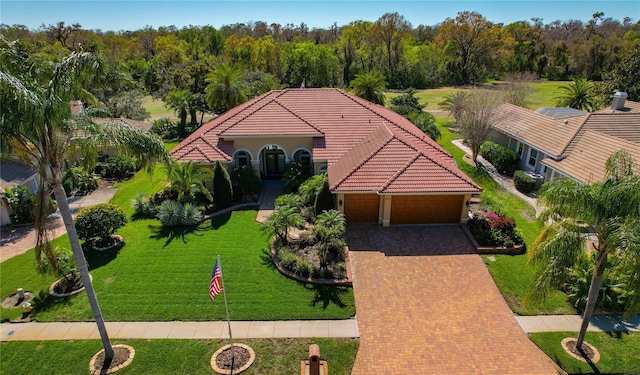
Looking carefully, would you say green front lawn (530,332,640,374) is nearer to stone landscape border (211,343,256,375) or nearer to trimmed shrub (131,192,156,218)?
stone landscape border (211,343,256,375)

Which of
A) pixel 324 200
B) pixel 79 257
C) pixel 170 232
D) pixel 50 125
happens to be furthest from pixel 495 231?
pixel 50 125

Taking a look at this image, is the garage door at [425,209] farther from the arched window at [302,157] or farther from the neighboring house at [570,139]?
the arched window at [302,157]

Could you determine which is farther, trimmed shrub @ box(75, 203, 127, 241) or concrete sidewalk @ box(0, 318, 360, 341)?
trimmed shrub @ box(75, 203, 127, 241)

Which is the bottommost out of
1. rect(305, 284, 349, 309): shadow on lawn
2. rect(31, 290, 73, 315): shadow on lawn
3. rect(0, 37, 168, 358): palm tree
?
rect(31, 290, 73, 315): shadow on lawn

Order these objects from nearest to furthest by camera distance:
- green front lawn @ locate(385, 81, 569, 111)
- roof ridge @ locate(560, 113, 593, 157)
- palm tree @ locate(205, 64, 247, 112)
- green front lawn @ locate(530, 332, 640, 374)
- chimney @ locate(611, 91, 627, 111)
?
green front lawn @ locate(530, 332, 640, 374)
roof ridge @ locate(560, 113, 593, 157)
chimney @ locate(611, 91, 627, 111)
palm tree @ locate(205, 64, 247, 112)
green front lawn @ locate(385, 81, 569, 111)

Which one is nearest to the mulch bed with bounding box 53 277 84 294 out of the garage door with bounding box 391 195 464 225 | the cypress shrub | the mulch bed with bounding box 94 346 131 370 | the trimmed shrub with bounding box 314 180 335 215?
the mulch bed with bounding box 94 346 131 370

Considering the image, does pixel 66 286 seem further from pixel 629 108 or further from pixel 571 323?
pixel 629 108
